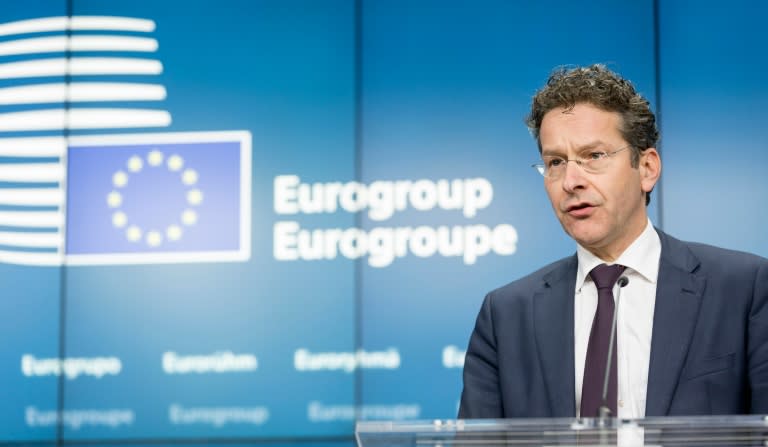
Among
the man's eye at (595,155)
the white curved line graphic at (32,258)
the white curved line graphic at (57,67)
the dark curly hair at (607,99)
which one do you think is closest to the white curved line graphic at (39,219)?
the white curved line graphic at (32,258)

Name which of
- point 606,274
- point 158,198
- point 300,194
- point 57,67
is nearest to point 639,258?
point 606,274

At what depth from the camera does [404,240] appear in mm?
4672

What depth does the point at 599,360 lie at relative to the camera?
6.13 feet

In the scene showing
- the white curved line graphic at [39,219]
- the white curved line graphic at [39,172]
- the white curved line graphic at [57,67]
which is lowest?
the white curved line graphic at [39,219]

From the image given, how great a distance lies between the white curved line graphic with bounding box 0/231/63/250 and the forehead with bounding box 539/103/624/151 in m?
3.34

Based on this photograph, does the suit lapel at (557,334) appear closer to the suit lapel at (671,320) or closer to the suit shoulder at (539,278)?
the suit shoulder at (539,278)

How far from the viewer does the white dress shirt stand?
1.87 metres

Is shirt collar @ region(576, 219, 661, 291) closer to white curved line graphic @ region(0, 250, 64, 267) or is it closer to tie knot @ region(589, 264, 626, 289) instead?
tie knot @ region(589, 264, 626, 289)

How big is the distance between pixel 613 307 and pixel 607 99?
1.26ft

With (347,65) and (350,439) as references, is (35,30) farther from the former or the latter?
(350,439)

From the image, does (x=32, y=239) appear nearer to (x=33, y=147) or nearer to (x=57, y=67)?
(x=33, y=147)

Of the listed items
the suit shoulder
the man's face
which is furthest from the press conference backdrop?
the man's face

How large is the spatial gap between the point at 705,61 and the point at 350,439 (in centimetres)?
226

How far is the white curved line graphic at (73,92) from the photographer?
4.86 metres
